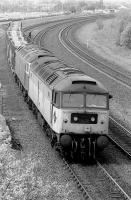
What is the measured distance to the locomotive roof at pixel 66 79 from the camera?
17.0 metres

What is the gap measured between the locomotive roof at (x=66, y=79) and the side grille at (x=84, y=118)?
935 millimetres

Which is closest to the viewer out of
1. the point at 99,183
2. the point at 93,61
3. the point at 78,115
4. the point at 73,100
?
the point at 99,183

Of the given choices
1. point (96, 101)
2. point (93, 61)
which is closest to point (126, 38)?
point (93, 61)

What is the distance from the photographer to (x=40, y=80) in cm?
2023

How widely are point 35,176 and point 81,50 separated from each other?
40.4 m

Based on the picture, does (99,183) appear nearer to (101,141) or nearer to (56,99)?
(101,141)

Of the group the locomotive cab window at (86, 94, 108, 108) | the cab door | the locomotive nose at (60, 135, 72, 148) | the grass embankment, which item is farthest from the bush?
the locomotive nose at (60, 135, 72, 148)

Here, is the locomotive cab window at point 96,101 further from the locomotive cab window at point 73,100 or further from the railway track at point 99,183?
the railway track at point 99,183

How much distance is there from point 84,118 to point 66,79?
1.78 m

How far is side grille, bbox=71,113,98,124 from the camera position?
1675 centimetres

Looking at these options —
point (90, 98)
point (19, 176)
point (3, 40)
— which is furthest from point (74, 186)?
point (3, 40)

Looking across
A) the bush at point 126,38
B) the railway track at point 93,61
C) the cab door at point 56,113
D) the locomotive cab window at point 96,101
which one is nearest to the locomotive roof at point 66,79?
the locomotive cab window at point 96,101

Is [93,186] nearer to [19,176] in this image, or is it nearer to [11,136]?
[19,176]

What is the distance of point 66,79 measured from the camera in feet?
57.2
